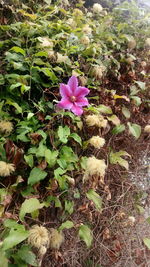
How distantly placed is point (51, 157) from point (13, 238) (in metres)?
0.30

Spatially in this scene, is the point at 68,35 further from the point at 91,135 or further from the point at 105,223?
the point at 105,223

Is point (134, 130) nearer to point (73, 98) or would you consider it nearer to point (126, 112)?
point (126, 112)

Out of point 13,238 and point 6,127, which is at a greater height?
point 6,127

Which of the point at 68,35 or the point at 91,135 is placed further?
the point at 68,35

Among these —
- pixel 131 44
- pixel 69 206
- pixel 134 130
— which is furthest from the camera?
pixel 131 44

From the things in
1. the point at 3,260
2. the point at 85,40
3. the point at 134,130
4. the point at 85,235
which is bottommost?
the point at 85,235

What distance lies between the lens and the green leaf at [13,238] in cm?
73

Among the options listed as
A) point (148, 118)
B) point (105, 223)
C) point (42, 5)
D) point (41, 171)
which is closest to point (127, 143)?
point (148, 118)

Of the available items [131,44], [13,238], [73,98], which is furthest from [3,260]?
[131,44]

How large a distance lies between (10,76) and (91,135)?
40 cm

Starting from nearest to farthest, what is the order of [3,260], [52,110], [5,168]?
[3,260] → [5,168] → [52,110]

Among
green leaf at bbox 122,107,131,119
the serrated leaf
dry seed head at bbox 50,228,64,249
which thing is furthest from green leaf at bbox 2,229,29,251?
green leaf at bbox 122,107,131,119

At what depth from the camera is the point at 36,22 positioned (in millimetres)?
1319

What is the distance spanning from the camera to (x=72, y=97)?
98 centimetres
